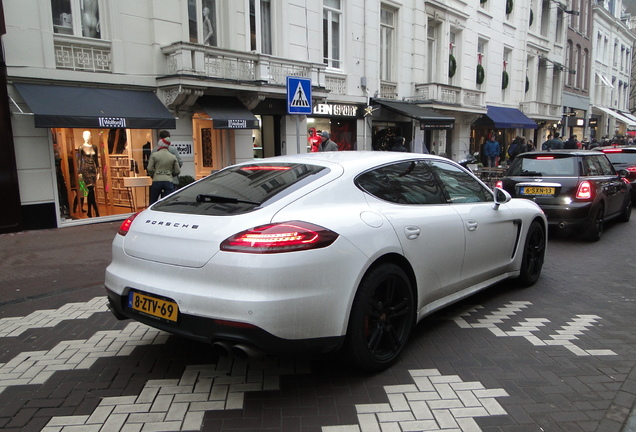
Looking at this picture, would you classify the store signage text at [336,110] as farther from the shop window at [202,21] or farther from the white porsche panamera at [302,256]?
the white porsche panamera at [302,256]

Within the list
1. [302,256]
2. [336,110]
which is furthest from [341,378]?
[336,110]

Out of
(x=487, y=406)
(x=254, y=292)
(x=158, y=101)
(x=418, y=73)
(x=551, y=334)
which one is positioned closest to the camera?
(x=254, y=292)

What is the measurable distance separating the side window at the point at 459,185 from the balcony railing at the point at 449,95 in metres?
14.7

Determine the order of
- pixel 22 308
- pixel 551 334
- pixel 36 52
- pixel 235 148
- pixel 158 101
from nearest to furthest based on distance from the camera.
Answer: pixel 551 334 < pixel 22 308 < pixel 36 52 < pixel 158 101 < pixel 235 148

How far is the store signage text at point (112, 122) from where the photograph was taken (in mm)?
9367

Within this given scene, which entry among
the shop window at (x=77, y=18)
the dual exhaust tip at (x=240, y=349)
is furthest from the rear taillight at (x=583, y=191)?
the shop window at (x=77, y=18)

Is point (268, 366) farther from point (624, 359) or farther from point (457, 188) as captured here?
point (624, 359)

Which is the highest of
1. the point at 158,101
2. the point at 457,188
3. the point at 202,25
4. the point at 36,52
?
the point at 202,25

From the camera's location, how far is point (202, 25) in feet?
Result: 39.2

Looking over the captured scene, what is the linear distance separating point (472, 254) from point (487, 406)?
1.61 m

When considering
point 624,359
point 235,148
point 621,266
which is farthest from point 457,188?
point 235,148

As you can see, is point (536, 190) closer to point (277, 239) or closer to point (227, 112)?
point (277, 239)

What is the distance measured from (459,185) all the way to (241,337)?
108 inches

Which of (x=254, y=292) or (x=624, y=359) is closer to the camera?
(x=254, y=292)
